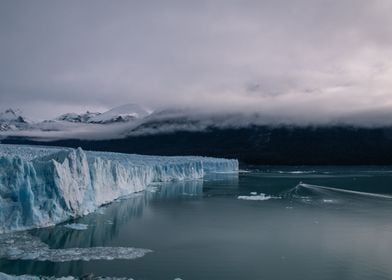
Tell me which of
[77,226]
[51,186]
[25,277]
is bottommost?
[25,277]

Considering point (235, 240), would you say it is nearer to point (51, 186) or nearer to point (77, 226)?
point (77, 226)

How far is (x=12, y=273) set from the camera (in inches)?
456

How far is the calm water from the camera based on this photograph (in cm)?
1202

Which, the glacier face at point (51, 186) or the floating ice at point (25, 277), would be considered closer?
the floating ice at point (25, 277)

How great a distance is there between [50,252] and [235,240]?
641 centimetres

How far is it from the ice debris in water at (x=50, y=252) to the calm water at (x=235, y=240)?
1.32 feet

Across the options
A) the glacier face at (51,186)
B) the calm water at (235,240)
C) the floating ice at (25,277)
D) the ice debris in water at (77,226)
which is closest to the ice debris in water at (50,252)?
the calm water at (235,240)

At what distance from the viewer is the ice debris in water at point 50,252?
13.0 m

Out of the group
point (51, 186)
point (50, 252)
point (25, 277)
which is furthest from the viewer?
point (51, 186)

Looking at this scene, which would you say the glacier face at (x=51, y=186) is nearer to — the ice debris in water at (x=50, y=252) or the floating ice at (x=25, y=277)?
the ice debris in water at (x=50, y=252)

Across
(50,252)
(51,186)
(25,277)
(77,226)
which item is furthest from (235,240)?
(25,277)

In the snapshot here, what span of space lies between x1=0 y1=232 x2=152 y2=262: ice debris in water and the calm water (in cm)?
40

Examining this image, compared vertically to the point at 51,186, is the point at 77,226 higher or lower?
lower

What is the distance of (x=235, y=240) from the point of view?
641 inches
